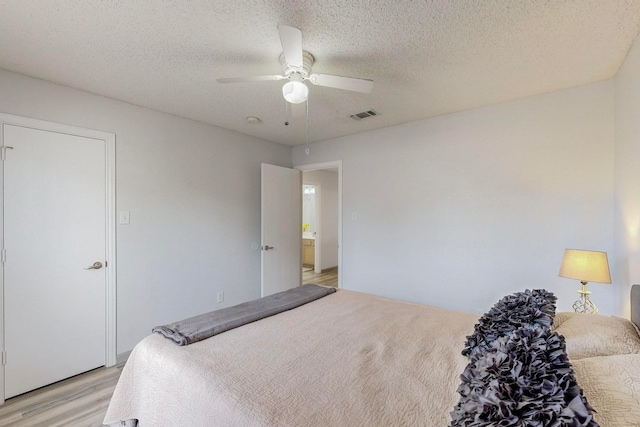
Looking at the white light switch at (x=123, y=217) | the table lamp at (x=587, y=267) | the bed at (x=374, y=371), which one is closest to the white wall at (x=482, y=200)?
the table lamp at (x=587, y=267)

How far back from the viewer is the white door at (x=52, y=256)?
2.15m

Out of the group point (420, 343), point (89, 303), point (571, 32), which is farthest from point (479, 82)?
point (89, 303)

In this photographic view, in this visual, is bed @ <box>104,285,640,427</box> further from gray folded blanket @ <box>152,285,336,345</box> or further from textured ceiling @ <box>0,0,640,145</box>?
textured ceiling @ <box>0,0,640,145</box>

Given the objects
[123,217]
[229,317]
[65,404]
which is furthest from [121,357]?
[229,317]

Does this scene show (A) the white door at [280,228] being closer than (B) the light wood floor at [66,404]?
No

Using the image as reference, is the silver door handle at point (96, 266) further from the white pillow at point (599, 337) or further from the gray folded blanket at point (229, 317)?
the white pillow at point (599, 337)

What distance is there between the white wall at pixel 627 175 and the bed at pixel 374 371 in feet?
1.84

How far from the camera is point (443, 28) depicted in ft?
5.38

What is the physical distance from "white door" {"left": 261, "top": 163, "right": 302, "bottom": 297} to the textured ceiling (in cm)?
145

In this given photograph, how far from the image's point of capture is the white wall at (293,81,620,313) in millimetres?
2373

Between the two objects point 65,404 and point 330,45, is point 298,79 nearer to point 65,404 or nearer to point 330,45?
point 330,45

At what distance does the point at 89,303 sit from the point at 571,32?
406 centimetres

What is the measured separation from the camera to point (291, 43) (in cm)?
150

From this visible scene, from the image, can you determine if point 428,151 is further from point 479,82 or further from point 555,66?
point 555,66
